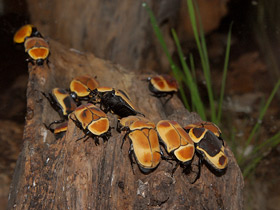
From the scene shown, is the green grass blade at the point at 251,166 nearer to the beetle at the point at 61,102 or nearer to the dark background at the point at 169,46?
the dark background at the point at 169,46

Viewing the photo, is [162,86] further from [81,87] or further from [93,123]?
[93,123]

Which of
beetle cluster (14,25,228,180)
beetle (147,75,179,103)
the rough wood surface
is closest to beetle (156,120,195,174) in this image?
beetle cluster (14,25,228,180)

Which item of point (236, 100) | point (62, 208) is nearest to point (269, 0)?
point (236, 100)

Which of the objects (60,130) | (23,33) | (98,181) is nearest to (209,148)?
(98,181)

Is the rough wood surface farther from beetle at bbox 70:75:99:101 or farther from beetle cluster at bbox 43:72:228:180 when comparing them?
beetle at bbox 70:75:99:101

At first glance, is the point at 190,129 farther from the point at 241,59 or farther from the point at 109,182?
the point at 241,59

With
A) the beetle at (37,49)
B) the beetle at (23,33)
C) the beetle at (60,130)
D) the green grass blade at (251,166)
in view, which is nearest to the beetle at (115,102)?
the beetle at (60,130)
